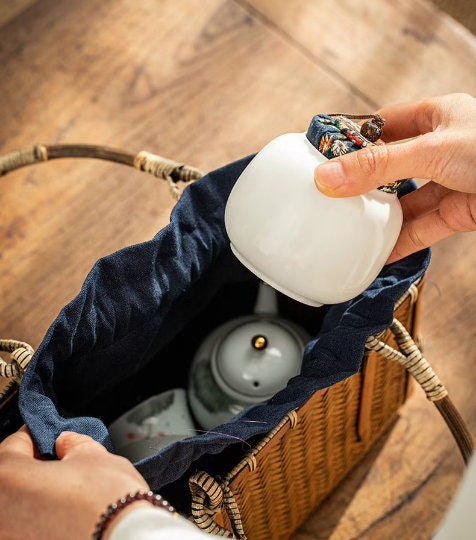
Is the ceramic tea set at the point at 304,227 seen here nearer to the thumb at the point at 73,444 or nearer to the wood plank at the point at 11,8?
the thumb at the point at 73,444

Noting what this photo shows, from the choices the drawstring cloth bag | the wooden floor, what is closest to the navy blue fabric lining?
the drawstring cloth bag

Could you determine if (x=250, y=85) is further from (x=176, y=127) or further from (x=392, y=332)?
(x=392, y=332)

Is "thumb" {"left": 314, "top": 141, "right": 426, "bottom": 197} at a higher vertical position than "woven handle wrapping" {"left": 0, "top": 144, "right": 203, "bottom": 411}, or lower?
higher

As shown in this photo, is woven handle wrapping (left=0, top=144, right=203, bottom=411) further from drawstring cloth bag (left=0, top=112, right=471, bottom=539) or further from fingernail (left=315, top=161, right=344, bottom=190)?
fingernail (left=315, top=161, right=344, bottom=190)

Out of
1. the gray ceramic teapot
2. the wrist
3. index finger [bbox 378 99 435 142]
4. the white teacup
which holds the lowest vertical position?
the white teacup

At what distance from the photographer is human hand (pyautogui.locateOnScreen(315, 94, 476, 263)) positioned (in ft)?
1.68

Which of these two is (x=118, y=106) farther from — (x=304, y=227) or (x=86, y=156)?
(x=304, y=227)

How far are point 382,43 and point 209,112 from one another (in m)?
0.28

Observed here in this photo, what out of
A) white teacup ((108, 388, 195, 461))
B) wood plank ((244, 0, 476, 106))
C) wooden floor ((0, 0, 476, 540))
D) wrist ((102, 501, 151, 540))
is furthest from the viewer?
wood plank ((244, 0, 476, 106))

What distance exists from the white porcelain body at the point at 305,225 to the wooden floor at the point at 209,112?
394 mm

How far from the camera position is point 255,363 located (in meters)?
0.69

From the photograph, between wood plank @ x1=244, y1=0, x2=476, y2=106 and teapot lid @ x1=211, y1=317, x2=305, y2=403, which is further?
wood plank @ x1=244, y1=0, x2=476, y2=106

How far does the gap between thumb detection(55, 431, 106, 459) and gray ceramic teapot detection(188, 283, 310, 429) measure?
184 mm

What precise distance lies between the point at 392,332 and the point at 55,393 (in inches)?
12.0
